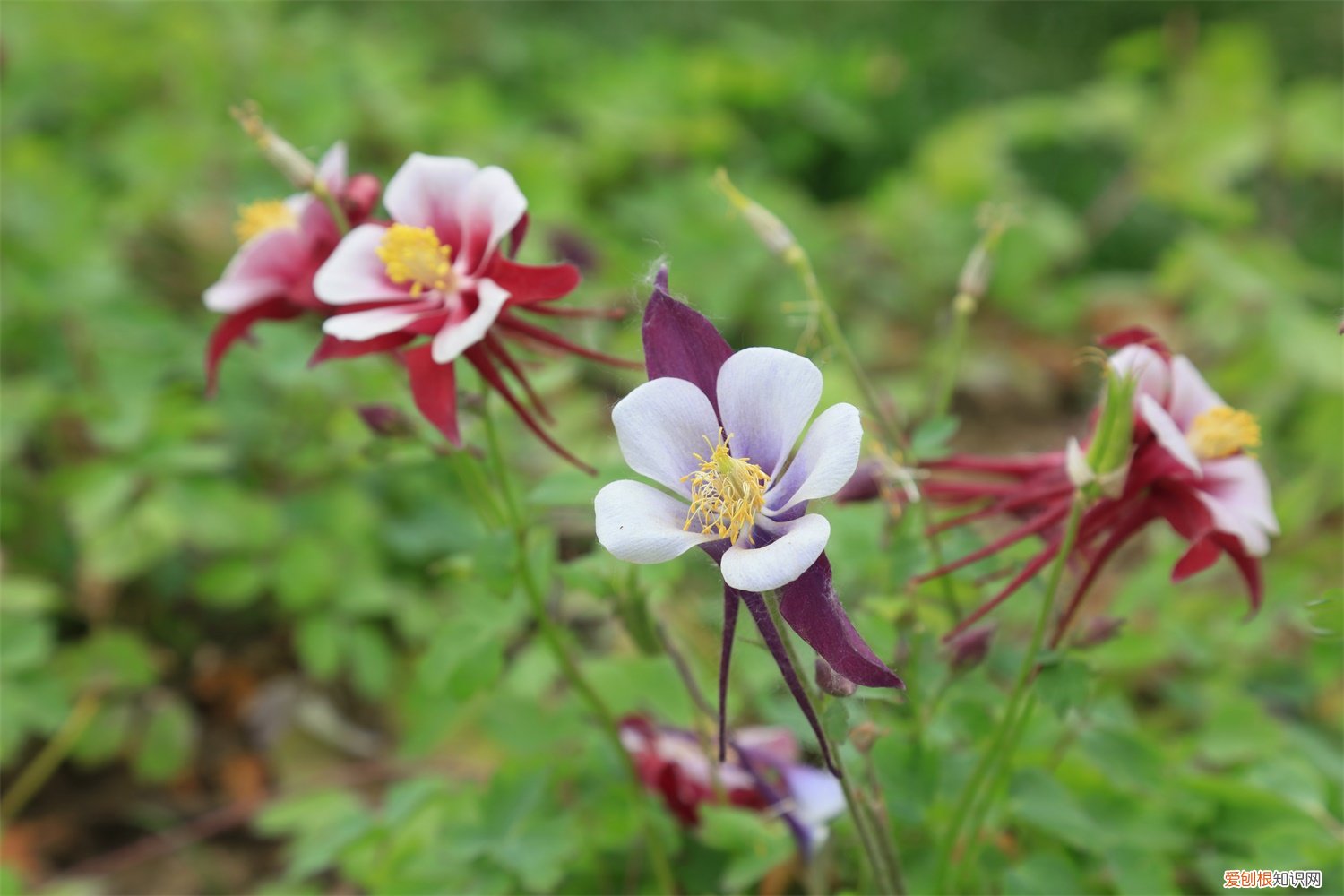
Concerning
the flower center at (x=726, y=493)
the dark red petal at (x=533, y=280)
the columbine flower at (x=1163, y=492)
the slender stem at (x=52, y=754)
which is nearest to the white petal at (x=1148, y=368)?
the columbine flower at (x=1163, y=492)

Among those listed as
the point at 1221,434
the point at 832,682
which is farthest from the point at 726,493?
the point at 1221,434

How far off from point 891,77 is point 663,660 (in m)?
2.63

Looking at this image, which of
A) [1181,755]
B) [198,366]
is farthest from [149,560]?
[1181,755]

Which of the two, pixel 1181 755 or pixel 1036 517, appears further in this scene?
pixel 1181 755

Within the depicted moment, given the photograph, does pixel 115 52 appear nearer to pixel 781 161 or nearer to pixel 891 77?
pixel 781 161

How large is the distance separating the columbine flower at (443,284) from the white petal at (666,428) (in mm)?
190

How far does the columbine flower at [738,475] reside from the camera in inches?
26.1

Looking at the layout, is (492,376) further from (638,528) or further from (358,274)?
(638,528)

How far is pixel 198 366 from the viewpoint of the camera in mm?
1955

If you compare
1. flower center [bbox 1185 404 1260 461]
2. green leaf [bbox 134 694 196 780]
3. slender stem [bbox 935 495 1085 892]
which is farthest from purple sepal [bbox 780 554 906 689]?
green leaf [bbox 134 694 196 780]

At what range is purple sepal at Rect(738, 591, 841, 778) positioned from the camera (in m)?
0.68

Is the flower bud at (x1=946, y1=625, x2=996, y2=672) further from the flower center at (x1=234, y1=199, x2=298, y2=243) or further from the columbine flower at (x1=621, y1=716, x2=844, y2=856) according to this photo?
Answer: the flower center at (x1=234, y1=199, x2=298, y2=243)

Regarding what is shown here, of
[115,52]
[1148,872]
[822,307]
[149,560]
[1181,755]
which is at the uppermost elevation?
[115,52]

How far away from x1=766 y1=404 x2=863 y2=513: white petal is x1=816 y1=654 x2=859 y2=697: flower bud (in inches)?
4.2
